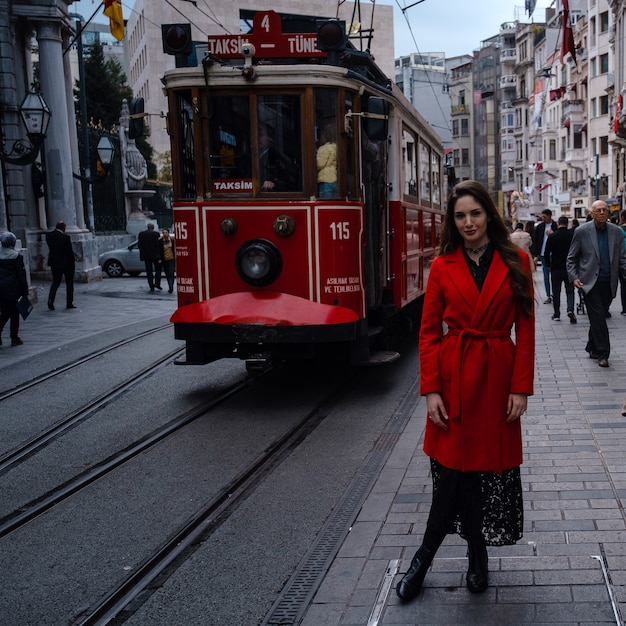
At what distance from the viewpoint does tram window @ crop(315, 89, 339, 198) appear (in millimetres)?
8719

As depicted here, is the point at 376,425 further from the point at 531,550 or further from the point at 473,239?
the point at 473,239

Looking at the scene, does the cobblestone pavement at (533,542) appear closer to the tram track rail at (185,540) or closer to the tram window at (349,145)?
the tram track rail at (185,540)

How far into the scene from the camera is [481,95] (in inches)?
4483

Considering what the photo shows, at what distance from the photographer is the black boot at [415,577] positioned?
3.99 m

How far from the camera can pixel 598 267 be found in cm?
1011

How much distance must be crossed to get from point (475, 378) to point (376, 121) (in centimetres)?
540

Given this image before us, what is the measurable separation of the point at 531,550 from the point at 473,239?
1.71 meters

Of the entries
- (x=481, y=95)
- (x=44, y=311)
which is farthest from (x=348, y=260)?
(x=481, y=95)

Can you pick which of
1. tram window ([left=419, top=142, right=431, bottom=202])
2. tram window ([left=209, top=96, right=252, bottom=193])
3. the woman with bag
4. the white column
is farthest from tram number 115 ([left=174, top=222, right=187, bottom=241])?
the white column

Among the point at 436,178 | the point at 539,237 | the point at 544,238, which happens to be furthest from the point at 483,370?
the point at 539,237

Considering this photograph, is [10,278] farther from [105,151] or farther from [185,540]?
[105,151]

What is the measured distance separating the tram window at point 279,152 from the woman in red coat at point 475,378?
481cm

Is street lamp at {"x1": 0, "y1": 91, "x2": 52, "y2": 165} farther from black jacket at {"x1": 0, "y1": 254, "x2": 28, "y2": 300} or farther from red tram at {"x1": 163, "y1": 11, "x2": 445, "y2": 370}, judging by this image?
red tram at {"x1": 163, "y1": 11, "x2": 445, "y2": 370}

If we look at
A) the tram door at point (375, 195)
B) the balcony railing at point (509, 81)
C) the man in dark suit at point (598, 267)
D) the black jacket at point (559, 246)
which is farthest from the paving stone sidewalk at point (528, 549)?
the balcony railing at point (509, 81)
